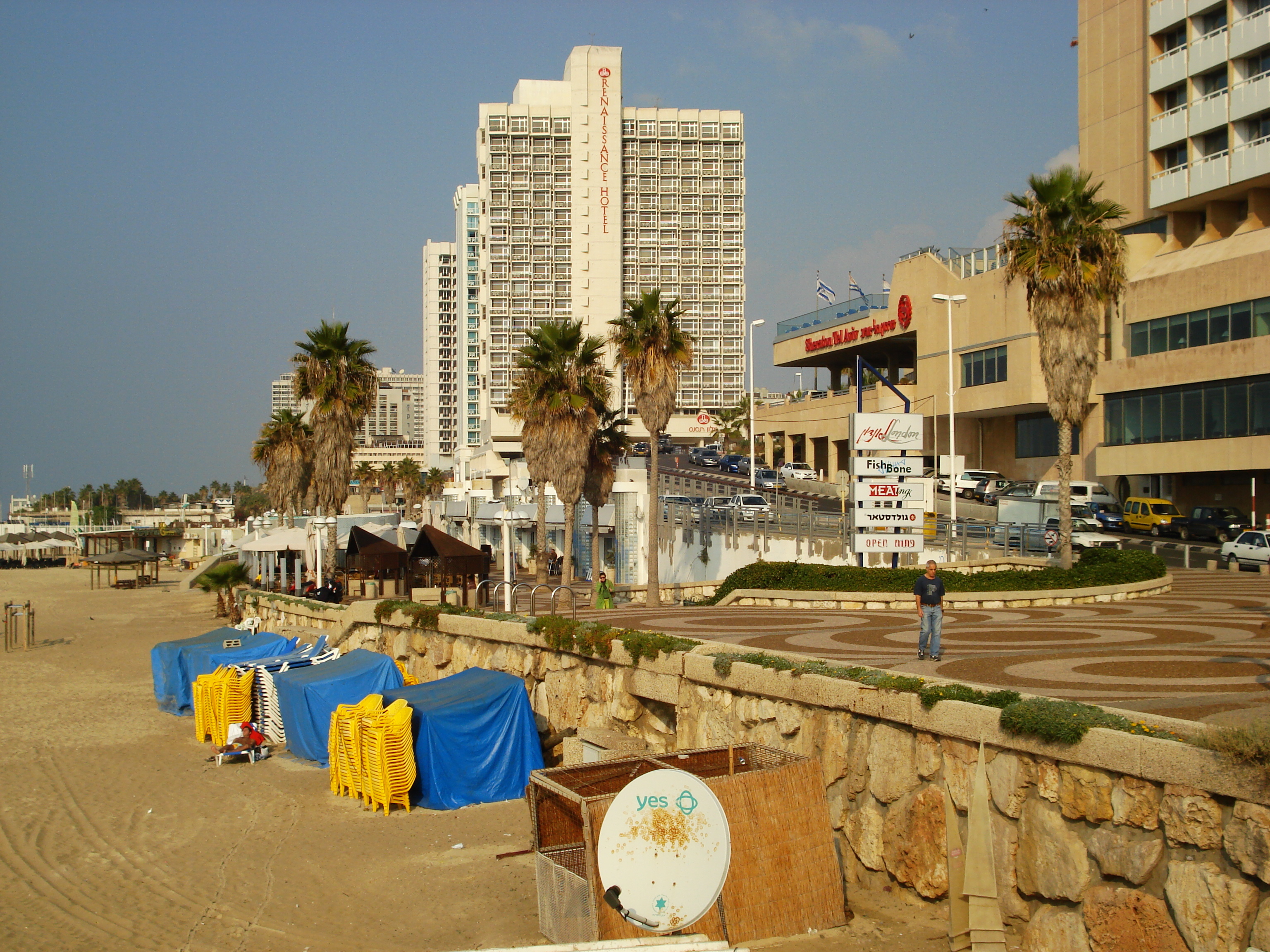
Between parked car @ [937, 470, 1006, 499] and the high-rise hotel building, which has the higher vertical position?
the high-rise hotel building

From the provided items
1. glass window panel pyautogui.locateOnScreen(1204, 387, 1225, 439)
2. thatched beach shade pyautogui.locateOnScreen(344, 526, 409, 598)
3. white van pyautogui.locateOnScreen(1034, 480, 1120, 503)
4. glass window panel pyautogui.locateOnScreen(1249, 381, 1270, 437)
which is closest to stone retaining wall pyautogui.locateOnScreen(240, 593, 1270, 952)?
thatched beach shade pyautogui.locateOnScreen(344, 526, 409, 598)

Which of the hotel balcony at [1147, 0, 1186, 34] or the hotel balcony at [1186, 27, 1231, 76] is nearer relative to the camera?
the hotel balcony at [1186, 27, 1231, 76]

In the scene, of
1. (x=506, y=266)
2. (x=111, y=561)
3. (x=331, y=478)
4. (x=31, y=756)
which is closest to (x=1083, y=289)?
(x=31, y=756)

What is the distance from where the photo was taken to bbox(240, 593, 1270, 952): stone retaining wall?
21.4 ft

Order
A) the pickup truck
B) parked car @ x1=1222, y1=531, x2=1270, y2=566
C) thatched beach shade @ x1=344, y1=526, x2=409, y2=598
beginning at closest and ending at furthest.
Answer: thatched beach shade @ x1=344, y1=526, x2=409, y2=598 < parked car @ x1=1222, y1=531, x2=1270, y2=566 < the pickup truck

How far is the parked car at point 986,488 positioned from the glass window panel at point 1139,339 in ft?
26.4

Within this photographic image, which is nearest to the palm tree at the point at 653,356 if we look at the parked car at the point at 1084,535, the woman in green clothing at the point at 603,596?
the woman in green clothing at the point at 603,596

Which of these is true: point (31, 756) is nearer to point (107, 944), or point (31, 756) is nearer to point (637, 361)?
point (107, 944)

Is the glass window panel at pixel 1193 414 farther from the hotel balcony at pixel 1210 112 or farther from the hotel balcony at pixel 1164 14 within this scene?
the hotel balcony at pixel 1164 14

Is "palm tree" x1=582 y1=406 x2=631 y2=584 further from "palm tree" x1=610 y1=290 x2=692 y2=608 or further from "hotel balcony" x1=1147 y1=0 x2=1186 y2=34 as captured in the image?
"hotel balcony" x1=1147 y1=0 x2=1186 y2=34

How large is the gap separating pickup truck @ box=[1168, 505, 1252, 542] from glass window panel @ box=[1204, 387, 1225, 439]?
3095 mm

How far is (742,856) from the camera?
8562mm

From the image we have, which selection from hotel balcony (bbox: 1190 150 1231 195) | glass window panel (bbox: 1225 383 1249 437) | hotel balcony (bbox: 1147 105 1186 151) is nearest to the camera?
glass window panel (bbox: 1225 383 1249 437)

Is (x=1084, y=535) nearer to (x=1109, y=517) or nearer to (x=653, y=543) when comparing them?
(x=1109, y=517)
